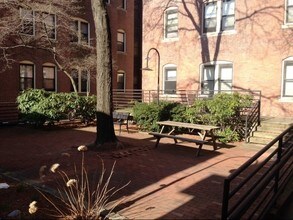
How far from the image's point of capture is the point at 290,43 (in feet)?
45.6

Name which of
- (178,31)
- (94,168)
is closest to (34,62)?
(178,31)

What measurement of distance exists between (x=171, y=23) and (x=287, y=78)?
792cm

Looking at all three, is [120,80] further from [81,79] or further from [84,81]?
[81,79]

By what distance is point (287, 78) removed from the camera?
14.1 metres

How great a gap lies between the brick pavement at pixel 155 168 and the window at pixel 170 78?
6.31 meters

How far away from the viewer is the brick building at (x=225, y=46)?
1420 cm

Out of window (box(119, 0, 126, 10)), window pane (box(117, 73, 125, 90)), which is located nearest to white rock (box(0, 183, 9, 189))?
window pane (box(117, 73, 125, 90))

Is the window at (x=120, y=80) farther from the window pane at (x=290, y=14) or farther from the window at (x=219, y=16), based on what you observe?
the window pane at (x=290, y=14)

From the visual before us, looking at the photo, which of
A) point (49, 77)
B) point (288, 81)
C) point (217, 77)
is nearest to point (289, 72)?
point (288, 81)

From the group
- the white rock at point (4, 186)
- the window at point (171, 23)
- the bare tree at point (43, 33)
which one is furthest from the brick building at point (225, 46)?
the white rock at point (4, 186)

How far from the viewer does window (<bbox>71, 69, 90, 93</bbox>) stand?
71.4 ft

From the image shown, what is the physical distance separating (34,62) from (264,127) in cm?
1455

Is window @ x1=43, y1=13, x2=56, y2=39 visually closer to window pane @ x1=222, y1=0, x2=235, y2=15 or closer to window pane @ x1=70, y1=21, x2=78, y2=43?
window pane @ x1=70, y1=21, x2=78, y2=43

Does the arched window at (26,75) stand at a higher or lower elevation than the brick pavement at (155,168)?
higher
